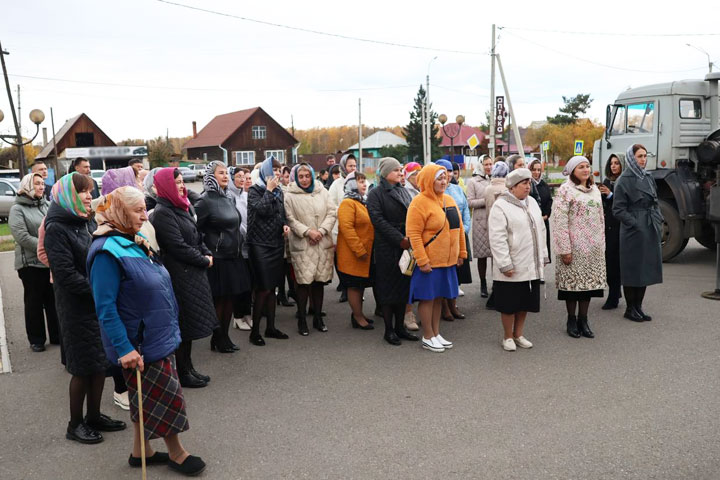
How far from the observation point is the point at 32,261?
643 cm

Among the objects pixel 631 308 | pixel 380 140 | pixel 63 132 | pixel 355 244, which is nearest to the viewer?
pixel 355 244

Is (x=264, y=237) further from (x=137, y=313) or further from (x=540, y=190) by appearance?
(x=540, y=190)

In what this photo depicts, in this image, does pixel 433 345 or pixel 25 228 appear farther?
pixel 25 228

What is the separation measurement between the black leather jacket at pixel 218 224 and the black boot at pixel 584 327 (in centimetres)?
371

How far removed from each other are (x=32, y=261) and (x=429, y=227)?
4218 mm

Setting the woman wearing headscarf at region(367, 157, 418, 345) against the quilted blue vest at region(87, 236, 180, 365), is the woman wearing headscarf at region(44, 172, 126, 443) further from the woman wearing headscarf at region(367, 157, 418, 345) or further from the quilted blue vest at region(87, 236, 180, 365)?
the woman wearing headscarf at region(367, 157, 418, 345)

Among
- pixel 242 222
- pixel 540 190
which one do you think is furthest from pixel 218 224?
pixel 540 190

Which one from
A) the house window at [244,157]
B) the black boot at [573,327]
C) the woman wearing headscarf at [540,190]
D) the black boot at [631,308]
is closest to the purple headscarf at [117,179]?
the black boot at [573,327]

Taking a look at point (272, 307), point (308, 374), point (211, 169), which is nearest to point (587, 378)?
point (308, 374)

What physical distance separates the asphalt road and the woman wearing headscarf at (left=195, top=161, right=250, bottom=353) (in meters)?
0.69

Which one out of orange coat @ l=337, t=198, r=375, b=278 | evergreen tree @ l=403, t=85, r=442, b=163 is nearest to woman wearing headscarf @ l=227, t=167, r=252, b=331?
orange coat @ l=337, t=198, r=375, b=278

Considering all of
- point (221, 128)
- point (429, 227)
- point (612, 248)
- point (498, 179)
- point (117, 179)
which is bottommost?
point (612, 248)

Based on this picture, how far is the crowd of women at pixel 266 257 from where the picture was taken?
142 inches

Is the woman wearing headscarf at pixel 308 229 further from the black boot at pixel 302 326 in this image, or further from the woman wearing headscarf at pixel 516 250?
the woman wearing headscarf at pixel 516 250
